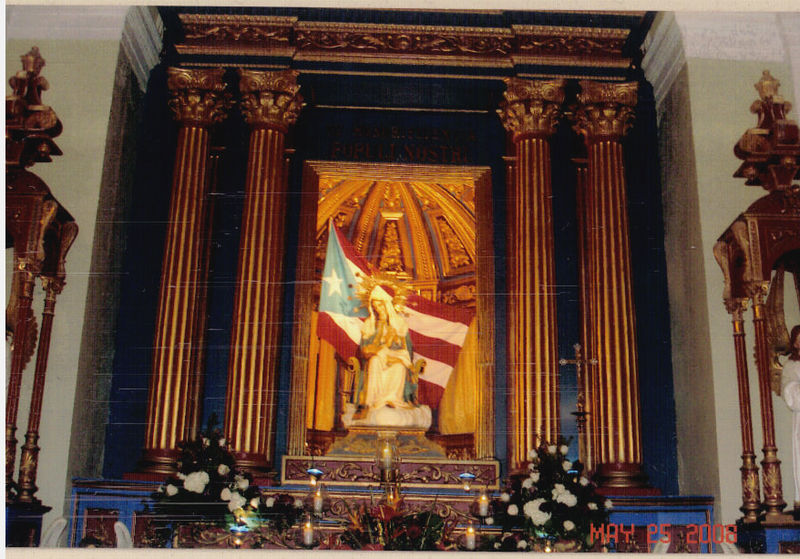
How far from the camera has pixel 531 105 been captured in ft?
29.0

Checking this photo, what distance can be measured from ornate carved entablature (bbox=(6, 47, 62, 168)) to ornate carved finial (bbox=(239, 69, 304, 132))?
1.97m

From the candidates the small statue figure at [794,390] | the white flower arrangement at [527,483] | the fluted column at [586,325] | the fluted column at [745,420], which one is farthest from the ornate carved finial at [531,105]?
the white flower arrangement at [527,483]

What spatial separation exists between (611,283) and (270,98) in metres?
3.45

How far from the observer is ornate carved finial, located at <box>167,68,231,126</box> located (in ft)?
28.6

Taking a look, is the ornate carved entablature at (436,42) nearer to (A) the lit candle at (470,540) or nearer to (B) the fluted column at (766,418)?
(B) the fluted column at (766,418)

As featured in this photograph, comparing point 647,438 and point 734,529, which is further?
point 647,438

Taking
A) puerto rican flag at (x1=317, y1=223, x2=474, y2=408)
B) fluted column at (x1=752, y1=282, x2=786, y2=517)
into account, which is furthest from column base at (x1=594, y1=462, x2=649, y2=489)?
puerto rican flag at (x1=317, y1=223, x2=474, y2=408)

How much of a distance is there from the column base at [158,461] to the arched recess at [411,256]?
95 centimetres

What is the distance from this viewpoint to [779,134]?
279 inches

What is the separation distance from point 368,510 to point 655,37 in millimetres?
4882

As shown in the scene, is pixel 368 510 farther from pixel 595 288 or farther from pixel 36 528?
pixel 595 288

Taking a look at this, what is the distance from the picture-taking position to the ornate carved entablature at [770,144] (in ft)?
23.2

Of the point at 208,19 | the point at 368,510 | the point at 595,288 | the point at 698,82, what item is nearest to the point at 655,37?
the point at 698,82

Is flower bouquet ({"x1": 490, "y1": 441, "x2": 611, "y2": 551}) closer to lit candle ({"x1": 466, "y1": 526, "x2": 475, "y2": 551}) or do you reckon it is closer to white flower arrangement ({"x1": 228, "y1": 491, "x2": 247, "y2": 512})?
lit candle ({"x1": 466, "y1": 526, "x2": 475, "y2": 551})
